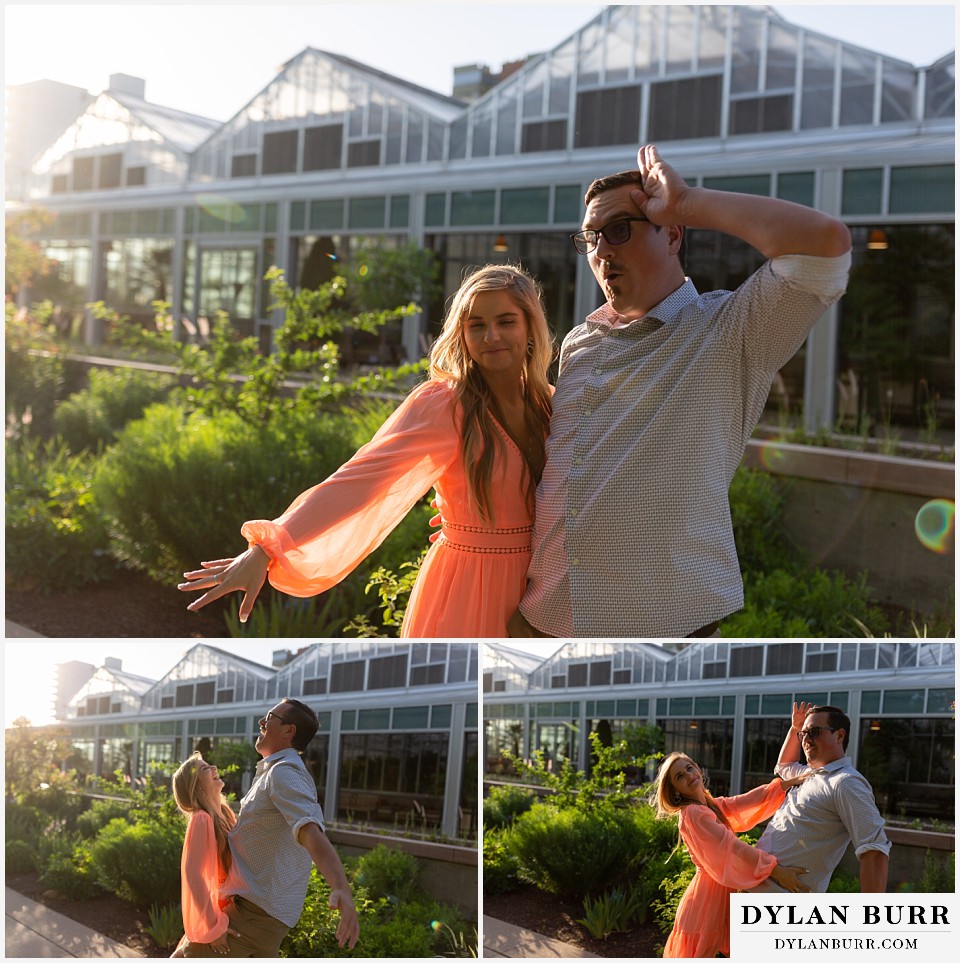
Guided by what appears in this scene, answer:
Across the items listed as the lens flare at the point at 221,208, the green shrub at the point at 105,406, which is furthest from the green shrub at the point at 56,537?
the lens flare at the point at 221,208

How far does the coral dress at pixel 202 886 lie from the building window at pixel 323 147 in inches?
413

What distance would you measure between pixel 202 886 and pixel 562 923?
992mm

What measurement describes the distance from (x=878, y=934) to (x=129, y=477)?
4.34 m

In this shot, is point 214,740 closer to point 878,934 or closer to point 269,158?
point 878,934

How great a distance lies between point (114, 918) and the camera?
109 inches

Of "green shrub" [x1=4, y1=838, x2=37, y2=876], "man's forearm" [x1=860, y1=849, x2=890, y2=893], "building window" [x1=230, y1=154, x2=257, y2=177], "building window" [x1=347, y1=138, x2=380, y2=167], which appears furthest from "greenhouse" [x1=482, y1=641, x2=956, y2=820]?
"building window" [x1=230, y1=154, x2=257, y2=177]

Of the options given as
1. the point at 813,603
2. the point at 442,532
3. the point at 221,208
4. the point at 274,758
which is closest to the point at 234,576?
the point at 442,532

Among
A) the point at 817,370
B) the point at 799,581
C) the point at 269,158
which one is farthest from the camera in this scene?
the point at 269,158

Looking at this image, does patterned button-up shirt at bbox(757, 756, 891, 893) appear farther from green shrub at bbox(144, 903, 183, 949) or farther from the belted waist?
green shrub at bbox(144, 903, 183, 949)

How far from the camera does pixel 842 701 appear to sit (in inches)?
109

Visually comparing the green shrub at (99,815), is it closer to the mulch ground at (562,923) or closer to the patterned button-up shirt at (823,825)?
the mulch ground at (562,923)

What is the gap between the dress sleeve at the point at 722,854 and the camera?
107 inches

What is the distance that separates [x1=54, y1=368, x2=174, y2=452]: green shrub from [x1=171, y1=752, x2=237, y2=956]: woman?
5580 mm

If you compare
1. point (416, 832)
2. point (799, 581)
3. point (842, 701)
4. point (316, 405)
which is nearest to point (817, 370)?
point (799, 581)
